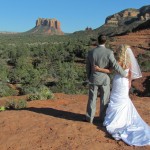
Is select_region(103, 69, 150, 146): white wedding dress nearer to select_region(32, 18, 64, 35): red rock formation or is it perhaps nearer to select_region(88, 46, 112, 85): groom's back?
select_region(88, 46, 112, 85): groom's back

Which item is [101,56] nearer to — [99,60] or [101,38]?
[99,60]

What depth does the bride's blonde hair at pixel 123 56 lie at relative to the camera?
23.3 ft

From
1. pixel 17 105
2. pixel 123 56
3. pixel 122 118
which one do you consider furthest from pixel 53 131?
pixel 17 105

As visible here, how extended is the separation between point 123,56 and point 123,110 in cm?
101

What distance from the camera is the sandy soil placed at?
6594 millimetres

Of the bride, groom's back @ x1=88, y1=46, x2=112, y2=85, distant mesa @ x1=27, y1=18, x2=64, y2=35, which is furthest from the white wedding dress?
distant mesa @ x1=27, y1=18, x2=64, y2=35

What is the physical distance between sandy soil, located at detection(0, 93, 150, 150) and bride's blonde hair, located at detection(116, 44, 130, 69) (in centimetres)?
125

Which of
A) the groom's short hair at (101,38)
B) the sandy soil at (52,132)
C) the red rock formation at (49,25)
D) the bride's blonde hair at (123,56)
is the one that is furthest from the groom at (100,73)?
the red rock formation at (49,25)

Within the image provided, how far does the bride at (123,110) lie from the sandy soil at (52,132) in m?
0.20

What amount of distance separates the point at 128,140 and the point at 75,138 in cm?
92

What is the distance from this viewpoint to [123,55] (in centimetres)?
713

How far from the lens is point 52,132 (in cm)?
715

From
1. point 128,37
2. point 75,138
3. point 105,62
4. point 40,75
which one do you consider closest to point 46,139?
point 75,138

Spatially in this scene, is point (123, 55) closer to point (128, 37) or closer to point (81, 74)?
point (81, 74)
